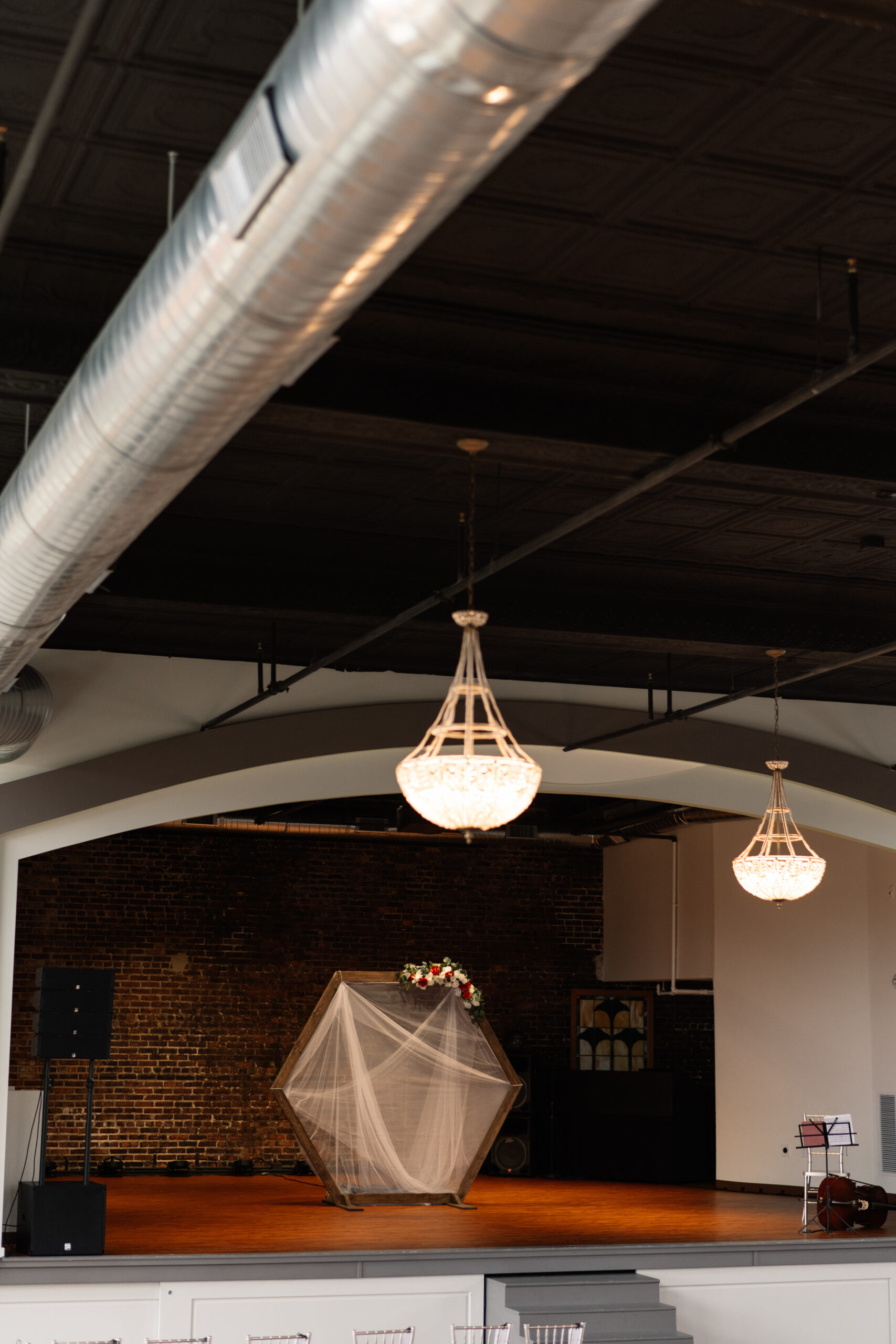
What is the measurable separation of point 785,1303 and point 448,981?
347cm

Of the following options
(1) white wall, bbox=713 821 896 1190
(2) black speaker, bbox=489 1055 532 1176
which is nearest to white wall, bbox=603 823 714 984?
(1) white wall, bbox=713 821 896 1190

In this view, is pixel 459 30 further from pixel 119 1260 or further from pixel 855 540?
pixel 119 1260

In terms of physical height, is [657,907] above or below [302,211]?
below

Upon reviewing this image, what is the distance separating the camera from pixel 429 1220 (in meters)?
10.7

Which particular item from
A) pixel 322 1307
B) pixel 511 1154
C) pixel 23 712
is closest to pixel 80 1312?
pixel 322 1307

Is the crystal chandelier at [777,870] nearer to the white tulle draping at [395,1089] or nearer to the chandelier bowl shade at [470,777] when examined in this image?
the white tulle draping at [395,1089]

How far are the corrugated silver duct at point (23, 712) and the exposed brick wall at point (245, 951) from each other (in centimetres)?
679

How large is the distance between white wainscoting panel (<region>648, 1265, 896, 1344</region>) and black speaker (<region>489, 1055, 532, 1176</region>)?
593 centimetres

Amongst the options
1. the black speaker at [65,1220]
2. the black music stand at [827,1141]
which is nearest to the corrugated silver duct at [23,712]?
the black speaker at [65,1220]

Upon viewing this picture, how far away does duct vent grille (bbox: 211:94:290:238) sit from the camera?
2477mm

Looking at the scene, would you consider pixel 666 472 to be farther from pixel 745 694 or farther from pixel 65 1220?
pixel 65 1220

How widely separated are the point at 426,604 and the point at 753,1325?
224 inches

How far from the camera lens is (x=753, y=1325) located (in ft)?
31.7

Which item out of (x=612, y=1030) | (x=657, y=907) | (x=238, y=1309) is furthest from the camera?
(x=612, y=1030)
